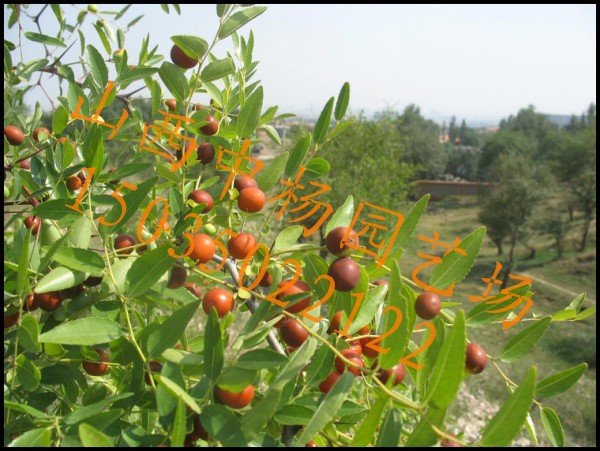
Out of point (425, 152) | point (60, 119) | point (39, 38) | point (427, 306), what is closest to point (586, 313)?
point (427, 306)

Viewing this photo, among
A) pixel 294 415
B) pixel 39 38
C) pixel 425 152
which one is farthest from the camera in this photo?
pixel 425 152

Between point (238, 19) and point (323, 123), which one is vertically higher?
point (238, 19)

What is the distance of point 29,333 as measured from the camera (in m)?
0.78

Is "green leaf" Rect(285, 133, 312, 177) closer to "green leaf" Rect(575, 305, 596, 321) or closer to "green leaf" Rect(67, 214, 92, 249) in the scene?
"green leaf" Rect(67, 214, 92, 249)

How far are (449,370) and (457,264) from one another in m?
0.37

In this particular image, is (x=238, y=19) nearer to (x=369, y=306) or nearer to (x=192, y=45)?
(x=192, y=45)

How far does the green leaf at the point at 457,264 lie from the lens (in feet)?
3.17

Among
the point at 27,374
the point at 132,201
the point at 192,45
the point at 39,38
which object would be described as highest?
the point at 39,38

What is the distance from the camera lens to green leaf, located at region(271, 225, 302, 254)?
1008 mm

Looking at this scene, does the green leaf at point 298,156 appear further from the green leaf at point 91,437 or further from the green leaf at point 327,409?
the green leaf at point 91,437

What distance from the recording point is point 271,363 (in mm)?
732

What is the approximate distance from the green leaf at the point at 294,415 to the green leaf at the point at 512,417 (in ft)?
0.96

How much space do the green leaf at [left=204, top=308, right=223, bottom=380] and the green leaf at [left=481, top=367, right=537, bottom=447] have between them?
1.35 ft

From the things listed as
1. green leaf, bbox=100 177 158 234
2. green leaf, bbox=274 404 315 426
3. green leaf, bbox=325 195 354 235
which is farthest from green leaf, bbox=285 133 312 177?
green leaf, bbox=274 404 315 426
